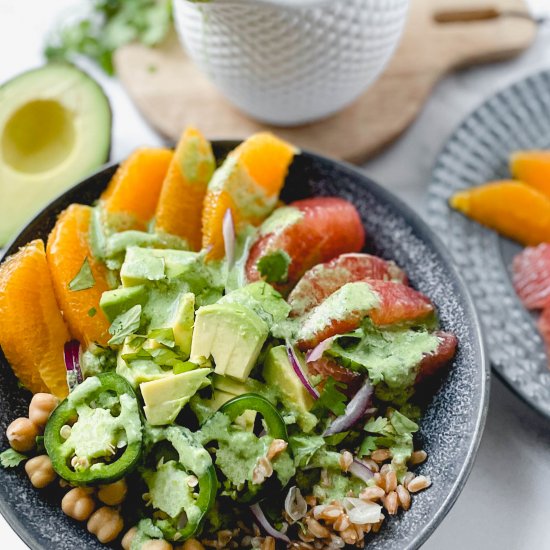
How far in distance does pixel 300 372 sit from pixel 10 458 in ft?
1.79

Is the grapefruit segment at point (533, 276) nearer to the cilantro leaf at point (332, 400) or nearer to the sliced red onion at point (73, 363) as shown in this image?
the cilantro leaf at point (332, 400)

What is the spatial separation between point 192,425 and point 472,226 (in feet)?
3.37

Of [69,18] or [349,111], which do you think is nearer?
[349,111]

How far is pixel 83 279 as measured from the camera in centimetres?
152

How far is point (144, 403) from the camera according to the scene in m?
1.38


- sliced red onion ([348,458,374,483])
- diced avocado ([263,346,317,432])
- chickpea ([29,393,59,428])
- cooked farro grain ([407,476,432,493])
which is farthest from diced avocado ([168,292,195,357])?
cooked farro grain ([407,476,432,493])

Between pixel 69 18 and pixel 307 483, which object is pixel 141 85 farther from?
pixel 307 483

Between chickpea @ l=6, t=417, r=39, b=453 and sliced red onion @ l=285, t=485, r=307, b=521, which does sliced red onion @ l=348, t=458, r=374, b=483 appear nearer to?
sliced red onion @ l=285, t=485, r=307, b=521

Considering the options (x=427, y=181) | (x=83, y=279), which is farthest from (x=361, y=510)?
(x=427, y=181)

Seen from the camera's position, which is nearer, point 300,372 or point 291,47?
point 300,372

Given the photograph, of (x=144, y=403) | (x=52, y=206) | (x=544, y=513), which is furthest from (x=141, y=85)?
(x=544, y=513)

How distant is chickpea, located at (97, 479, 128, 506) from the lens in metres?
1.35

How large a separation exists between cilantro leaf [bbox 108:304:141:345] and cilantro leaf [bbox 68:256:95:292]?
104mm

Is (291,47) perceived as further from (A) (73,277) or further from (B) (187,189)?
(A) (73,277)
